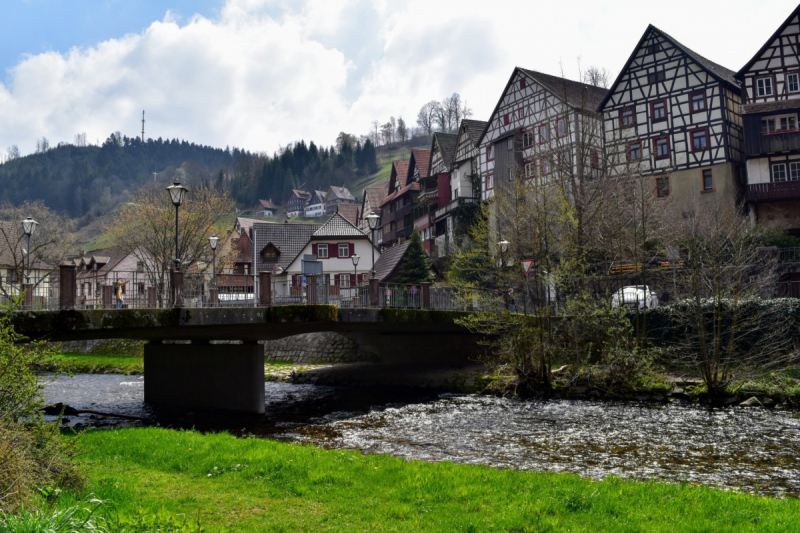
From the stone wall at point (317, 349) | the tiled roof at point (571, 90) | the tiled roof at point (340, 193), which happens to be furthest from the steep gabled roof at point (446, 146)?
the tiled roof at point (340, 193)

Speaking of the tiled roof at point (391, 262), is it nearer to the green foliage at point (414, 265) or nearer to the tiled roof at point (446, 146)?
the green foliage at point (414, 265)

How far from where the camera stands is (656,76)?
46.4 metres

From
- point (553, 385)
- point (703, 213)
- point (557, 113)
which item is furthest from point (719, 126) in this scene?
point (553, 385)

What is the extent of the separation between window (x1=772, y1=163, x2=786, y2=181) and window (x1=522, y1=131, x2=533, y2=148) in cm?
1791

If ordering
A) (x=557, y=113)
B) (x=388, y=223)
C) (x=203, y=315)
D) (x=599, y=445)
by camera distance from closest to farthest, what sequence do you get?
(x=599, y=445) < (x=203, y=315) < (x=557, y=113) < (x=388, y=223)

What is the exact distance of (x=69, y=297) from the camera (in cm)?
1538

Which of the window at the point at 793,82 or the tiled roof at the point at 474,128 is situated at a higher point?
the tiled roof at the point at 474,128

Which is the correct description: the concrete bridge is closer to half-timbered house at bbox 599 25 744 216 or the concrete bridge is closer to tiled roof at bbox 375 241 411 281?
tiled roof at bbox 375 241 411 281

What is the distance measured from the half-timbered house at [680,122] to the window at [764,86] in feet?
4.84

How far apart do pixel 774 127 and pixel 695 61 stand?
696 cm

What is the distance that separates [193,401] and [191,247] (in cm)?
3136

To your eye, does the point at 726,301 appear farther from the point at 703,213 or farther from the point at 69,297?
the point at 69,297

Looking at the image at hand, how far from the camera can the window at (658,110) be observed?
4592cm

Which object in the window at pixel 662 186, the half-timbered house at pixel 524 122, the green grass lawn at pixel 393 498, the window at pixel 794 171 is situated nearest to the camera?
the green grass lawn at pixel 393 498
